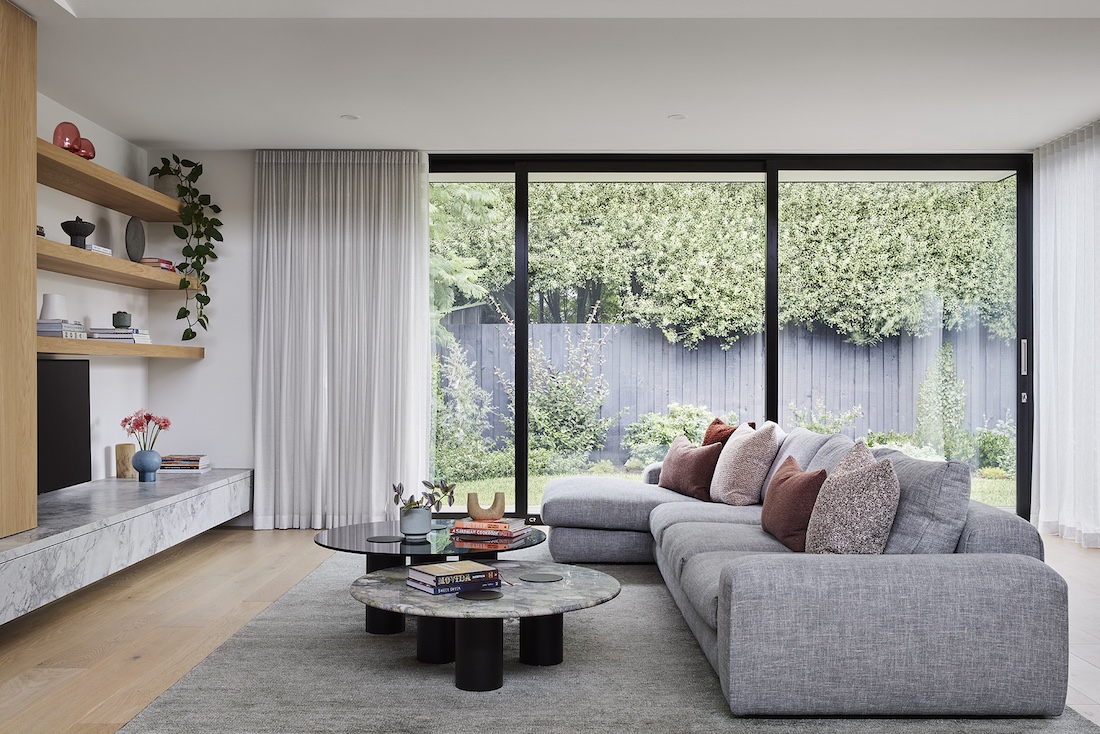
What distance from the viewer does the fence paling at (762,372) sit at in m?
6.13

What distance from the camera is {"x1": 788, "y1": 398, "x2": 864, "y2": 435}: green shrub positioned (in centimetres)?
612

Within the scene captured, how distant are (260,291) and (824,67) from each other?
382cm

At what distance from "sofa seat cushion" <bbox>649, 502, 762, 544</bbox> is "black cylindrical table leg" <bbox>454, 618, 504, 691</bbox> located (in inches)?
59.5

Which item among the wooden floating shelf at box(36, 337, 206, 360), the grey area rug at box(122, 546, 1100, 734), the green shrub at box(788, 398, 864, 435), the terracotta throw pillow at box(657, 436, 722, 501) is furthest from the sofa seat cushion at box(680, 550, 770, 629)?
the wooden floating shelf at box(36, 337, 206, 360)

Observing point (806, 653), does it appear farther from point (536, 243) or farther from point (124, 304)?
point (124, 304)

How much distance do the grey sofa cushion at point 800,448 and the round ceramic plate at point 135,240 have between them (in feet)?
13.4

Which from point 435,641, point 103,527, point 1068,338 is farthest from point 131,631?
point 1068,338

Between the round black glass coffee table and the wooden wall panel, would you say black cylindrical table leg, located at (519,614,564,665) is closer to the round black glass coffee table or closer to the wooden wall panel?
the round black glass coffee table

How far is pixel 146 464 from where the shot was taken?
5324 mm

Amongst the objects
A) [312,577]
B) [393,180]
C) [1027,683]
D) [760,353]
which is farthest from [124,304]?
[1027,683]

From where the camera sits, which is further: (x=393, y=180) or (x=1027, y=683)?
(x=393, y=180)

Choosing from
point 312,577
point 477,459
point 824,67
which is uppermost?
point 824,67

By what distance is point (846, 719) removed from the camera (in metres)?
2.68

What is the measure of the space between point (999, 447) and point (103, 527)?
5.53m
